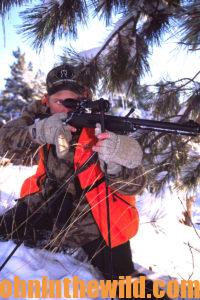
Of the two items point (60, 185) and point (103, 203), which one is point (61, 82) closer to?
point (60, 185)

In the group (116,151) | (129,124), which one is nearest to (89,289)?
(116,151)

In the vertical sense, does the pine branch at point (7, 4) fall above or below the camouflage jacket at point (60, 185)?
above

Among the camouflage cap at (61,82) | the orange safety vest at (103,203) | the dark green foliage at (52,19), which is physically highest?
the dark green foliage at (52,19)

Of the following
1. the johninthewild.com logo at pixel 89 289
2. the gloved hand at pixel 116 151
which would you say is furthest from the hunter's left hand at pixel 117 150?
the johninthewild.com logo at pixel 89 289

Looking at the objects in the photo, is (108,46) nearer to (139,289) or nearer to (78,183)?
(78,183)

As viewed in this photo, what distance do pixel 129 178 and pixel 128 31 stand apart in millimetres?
1746

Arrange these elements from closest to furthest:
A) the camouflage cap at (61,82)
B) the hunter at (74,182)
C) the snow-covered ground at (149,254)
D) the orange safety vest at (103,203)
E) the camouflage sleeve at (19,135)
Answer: the snow-covered ground at (149,254), the hunter at (74,182), the orange safety vest at (103,203), the camouflage sleeve at (19,135), the camouflage cap at (61,82)

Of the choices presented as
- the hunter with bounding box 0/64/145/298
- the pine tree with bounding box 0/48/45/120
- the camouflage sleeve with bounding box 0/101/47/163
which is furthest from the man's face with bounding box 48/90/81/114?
the pine tree with bounding box 0/48/45/120

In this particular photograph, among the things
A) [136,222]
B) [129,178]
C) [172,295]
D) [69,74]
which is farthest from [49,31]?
[172,295]

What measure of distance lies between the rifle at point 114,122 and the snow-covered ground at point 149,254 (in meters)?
0.50

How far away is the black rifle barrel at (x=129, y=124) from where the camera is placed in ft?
6.12

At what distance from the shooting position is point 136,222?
7.78 feet

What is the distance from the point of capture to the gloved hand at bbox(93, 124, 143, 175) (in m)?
→ 1.96

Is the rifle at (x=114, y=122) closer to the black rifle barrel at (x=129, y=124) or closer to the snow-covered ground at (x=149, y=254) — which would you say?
the black rifle barrel at (x=129, y=124)
